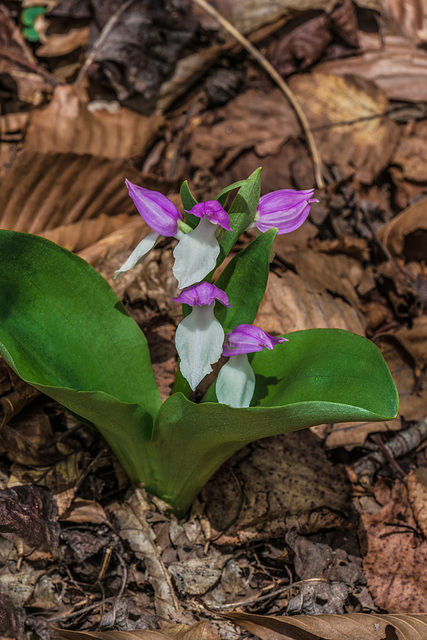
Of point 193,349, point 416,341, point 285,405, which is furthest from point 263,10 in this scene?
point 285,405

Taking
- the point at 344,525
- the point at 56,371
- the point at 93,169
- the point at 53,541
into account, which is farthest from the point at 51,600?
the point at 93,169

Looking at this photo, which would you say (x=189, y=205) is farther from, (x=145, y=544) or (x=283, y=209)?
(x=145, y=544)

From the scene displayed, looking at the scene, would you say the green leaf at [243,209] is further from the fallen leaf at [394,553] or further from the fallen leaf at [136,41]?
the fallen leaf at [136,41]

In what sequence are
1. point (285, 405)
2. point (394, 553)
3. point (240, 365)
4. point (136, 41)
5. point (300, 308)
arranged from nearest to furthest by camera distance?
1. point (285, 405)
2. point (240, 365)
3. point (394, 553)
4. point (300, 308)
5. point (136, 41)

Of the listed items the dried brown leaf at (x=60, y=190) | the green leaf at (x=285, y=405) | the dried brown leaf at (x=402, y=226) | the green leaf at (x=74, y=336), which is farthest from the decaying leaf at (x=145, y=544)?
the dried brown leaf at (x=402, y=226)

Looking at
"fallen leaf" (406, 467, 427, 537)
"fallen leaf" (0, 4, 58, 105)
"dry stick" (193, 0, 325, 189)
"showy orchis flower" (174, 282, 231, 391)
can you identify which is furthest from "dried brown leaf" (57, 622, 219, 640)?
"fallen leaf" (0, 4, 58, 105)

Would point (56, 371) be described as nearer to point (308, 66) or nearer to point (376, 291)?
point (376, 291)

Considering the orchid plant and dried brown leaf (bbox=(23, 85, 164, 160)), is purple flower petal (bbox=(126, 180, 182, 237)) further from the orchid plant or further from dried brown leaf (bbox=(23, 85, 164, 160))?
dried brown leaf (bbox=(23, 85, 164, 160))
